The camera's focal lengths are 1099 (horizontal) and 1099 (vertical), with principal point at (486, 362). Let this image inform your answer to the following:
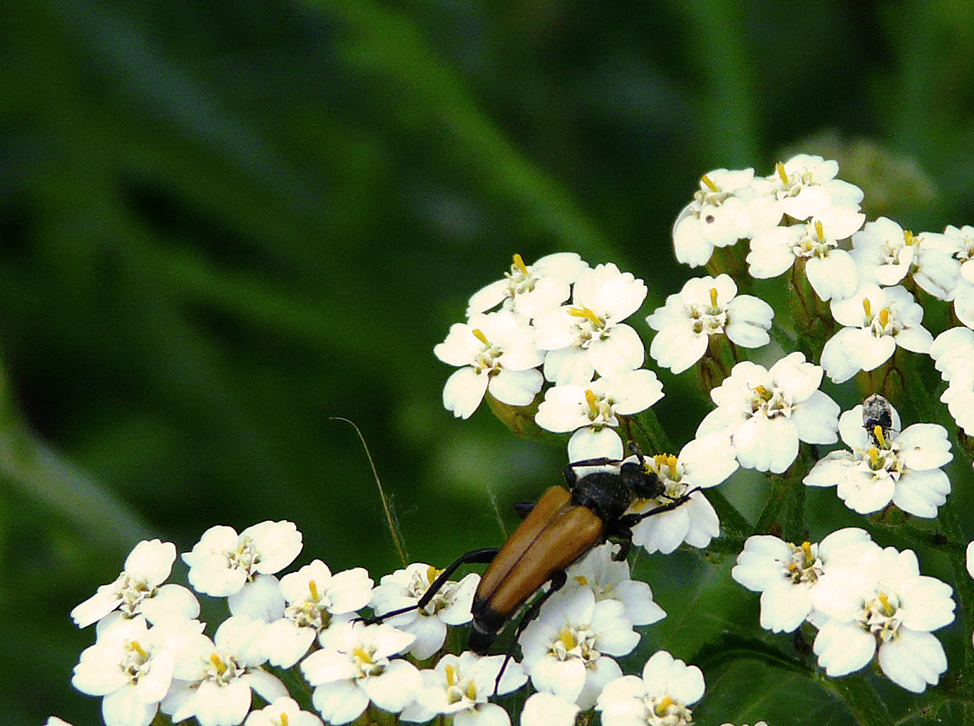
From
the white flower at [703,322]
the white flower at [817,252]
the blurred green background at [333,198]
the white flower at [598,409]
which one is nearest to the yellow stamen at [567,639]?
the white flower at [598,409]

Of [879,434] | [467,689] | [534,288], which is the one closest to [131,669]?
[467,689]

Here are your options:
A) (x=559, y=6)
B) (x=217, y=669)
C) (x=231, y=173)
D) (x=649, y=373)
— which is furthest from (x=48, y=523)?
(x=559, y=6)

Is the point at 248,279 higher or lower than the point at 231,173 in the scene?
lower

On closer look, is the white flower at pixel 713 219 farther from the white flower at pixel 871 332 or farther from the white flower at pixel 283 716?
the white flower at pixel 283 716

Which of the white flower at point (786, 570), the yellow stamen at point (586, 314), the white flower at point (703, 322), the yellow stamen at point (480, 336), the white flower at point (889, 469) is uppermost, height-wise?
the yellow stamen at point (480, 336)

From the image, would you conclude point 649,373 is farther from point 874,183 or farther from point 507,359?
point 874,183

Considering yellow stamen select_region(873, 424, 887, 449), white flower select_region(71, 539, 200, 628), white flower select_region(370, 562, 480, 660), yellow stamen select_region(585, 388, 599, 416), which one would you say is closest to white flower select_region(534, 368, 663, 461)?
yellow stamen select_region(585, 388, 599, 416)
